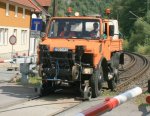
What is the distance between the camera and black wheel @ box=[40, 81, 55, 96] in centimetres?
1468

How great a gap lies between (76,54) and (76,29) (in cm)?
145

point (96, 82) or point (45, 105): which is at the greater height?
point (96, 82)

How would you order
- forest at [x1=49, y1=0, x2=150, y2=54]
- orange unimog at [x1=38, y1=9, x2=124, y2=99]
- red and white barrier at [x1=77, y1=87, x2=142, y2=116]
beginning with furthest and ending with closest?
forest at [x1=49, y1=0, x2=150, y2=54] → orange unimog at [x1=38, y1=9, x2=124, y2=99] → red and white barrier at [x1=77, y1=87, x2=142, y2=116]

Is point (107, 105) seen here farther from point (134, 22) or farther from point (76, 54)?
point (134, 22)

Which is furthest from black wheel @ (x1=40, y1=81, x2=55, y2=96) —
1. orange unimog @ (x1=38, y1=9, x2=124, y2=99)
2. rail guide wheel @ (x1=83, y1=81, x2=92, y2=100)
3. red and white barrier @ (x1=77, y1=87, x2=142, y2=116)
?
red and white barrier @ (x1=77, y1=87, x2=142, y2=116)

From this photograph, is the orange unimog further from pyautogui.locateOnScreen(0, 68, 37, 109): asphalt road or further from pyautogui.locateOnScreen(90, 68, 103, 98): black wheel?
pyautogui.locateOnScreen(0, 68, 37, 109): asphalt road

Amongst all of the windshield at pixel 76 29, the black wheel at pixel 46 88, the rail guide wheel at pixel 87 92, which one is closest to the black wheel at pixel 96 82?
the rail guide wheel at pixel 87 92

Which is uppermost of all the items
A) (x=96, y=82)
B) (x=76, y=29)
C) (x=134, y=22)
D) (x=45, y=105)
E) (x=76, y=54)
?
(x=134, y=22)

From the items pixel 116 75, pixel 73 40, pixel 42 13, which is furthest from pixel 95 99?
pixel 42 13

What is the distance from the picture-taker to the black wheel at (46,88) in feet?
48.2

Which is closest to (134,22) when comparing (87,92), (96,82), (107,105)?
(96,82)

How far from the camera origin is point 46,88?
585 inches

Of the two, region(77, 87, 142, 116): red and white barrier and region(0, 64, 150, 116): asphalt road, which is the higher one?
region(77, 87, 142, 116): red and white barrier

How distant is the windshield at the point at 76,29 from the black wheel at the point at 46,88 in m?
1.55
